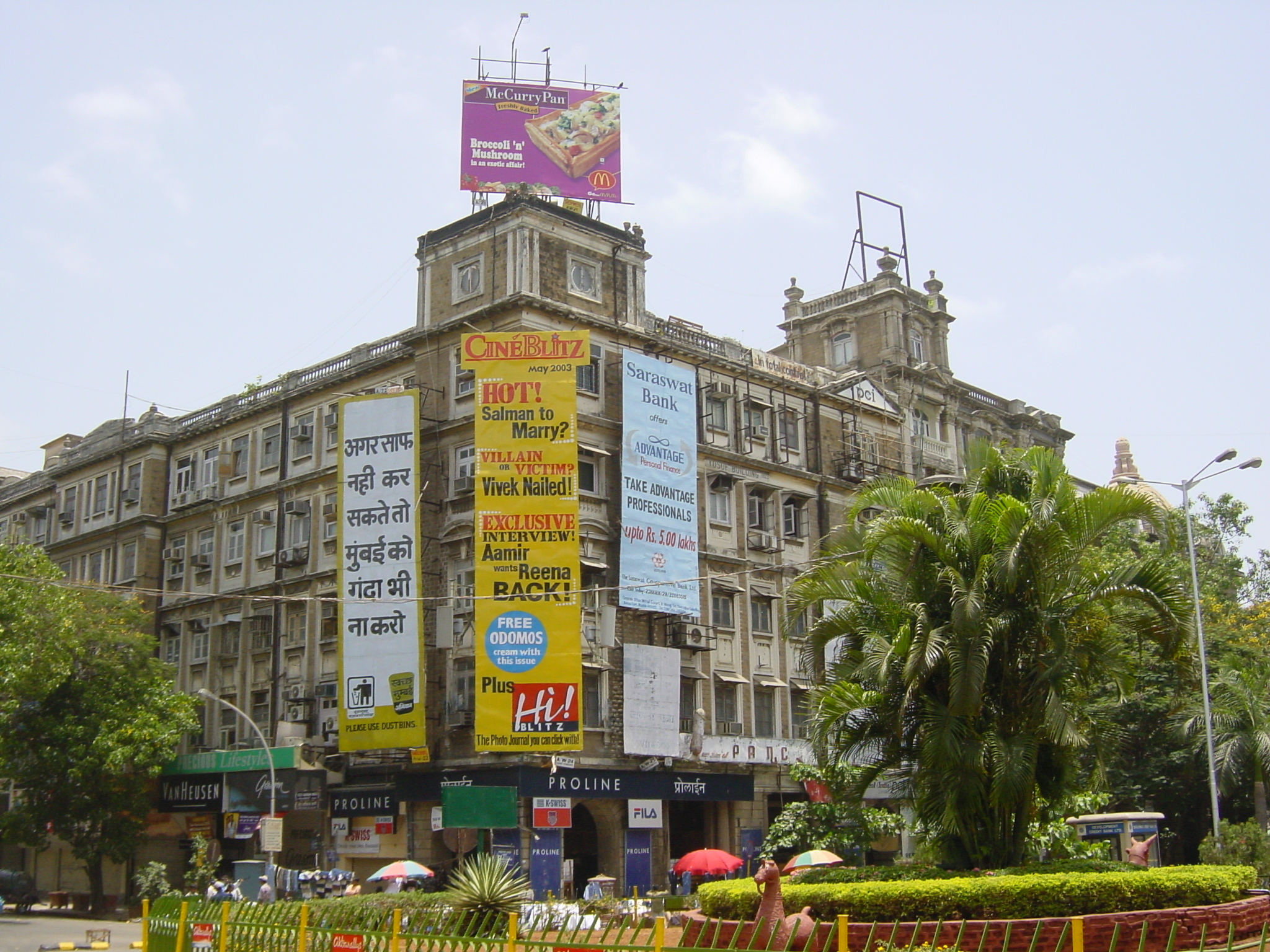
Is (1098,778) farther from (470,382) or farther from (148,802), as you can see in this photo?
(148,802)

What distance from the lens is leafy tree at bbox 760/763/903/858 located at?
113 ft

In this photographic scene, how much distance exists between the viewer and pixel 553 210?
4034 centimetres

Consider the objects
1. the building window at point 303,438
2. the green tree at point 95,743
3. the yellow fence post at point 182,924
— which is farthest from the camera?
the building window at point 303,438

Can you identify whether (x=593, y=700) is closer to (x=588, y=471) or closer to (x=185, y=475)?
(x=588, y=471)

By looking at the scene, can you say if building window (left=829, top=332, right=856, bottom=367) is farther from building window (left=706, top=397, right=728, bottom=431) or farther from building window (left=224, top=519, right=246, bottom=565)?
building window (left=224, top=519, right=246, bottom=565)

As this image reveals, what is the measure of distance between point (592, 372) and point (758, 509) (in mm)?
8167

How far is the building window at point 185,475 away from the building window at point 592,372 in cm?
1768

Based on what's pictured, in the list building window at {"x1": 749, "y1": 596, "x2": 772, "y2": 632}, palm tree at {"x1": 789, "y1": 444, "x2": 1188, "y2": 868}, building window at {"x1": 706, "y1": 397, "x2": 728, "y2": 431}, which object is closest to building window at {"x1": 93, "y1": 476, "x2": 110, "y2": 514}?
building window at {"x1": 706, "y1": 397, "x2": 728, "y2": 431}

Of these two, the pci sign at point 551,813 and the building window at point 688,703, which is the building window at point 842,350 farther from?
the pci sign at point 551,813

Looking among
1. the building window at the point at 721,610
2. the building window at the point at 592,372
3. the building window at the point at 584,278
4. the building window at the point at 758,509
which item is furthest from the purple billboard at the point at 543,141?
the building window at the point at 721,610

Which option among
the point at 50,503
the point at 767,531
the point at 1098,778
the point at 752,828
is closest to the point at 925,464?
the point at 767,531

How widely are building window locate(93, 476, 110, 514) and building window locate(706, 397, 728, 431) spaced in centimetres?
2429

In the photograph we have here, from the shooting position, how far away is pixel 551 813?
35.6m

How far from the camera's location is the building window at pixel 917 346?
53188 mm
